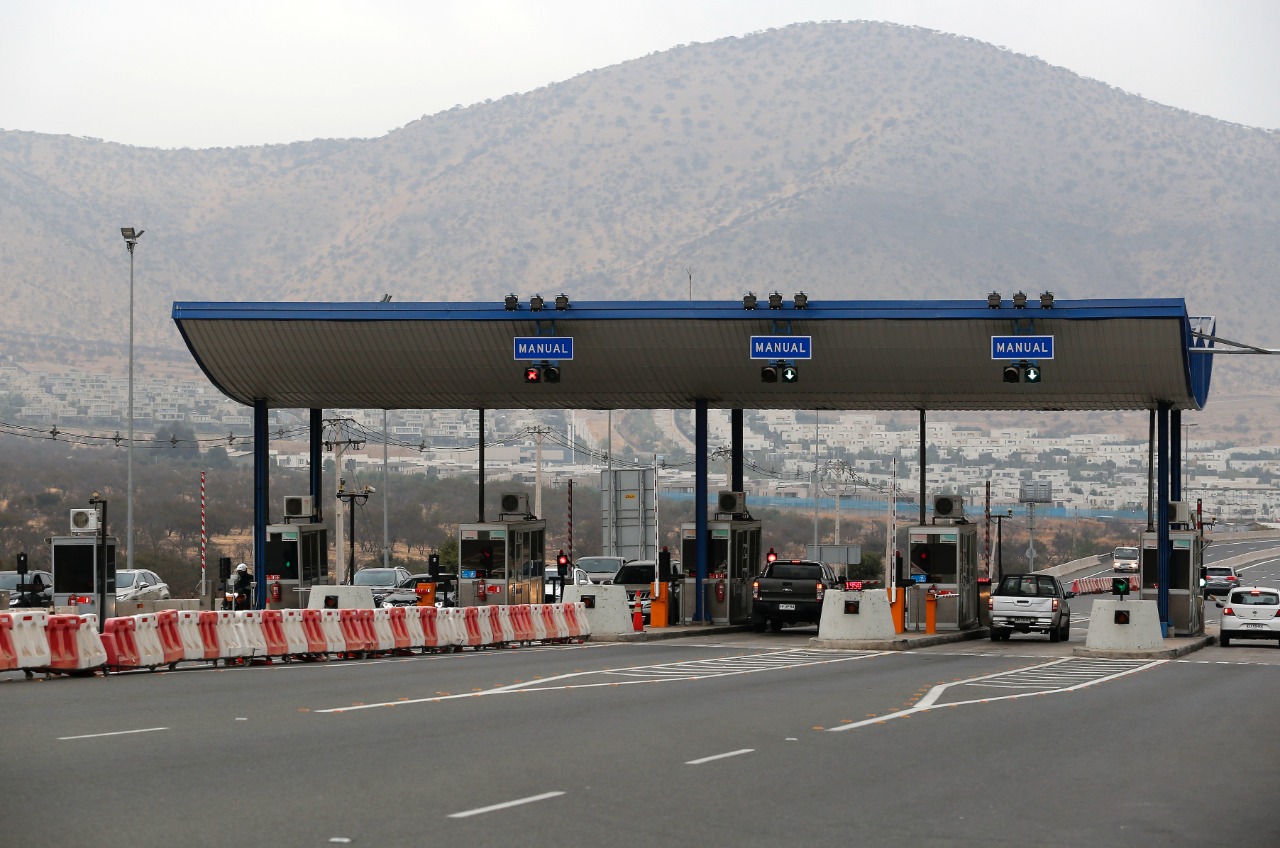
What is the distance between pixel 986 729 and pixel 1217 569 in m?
67.4

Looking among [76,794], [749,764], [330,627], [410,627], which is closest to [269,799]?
[76,794]

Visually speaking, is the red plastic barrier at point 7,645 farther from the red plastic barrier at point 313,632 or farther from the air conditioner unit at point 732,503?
the air conditioner unit at point 732,503

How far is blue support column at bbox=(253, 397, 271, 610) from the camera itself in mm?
38000

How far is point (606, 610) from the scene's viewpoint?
3634 cm

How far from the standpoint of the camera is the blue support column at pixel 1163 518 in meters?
39.5

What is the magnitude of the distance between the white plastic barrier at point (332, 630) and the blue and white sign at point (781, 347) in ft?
35.5

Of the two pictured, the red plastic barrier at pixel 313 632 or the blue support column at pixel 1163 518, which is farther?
the blue support column at pixel 1163 518

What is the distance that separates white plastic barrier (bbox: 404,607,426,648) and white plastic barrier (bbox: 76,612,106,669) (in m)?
7.83

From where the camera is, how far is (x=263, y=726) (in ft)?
53.1

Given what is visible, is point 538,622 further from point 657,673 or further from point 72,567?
point 72,567

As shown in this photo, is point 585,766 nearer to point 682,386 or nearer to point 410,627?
point 410,627

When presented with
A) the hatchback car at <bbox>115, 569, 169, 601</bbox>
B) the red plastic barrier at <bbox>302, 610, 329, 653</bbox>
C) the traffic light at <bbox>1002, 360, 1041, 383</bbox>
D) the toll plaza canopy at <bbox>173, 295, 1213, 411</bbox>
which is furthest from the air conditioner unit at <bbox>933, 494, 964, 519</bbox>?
the hatchback car at <bbox>115, 569, 169, 601</bbox>

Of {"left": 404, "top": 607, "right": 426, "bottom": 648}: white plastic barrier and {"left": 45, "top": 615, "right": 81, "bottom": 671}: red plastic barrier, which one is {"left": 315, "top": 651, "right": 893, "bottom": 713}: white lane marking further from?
{"left": 45, "top": 615, "right": 81, "bottom": 671}: red plastic barrier

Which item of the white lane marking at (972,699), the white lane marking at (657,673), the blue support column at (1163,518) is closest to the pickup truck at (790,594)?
the white lane marking at (657,673)
